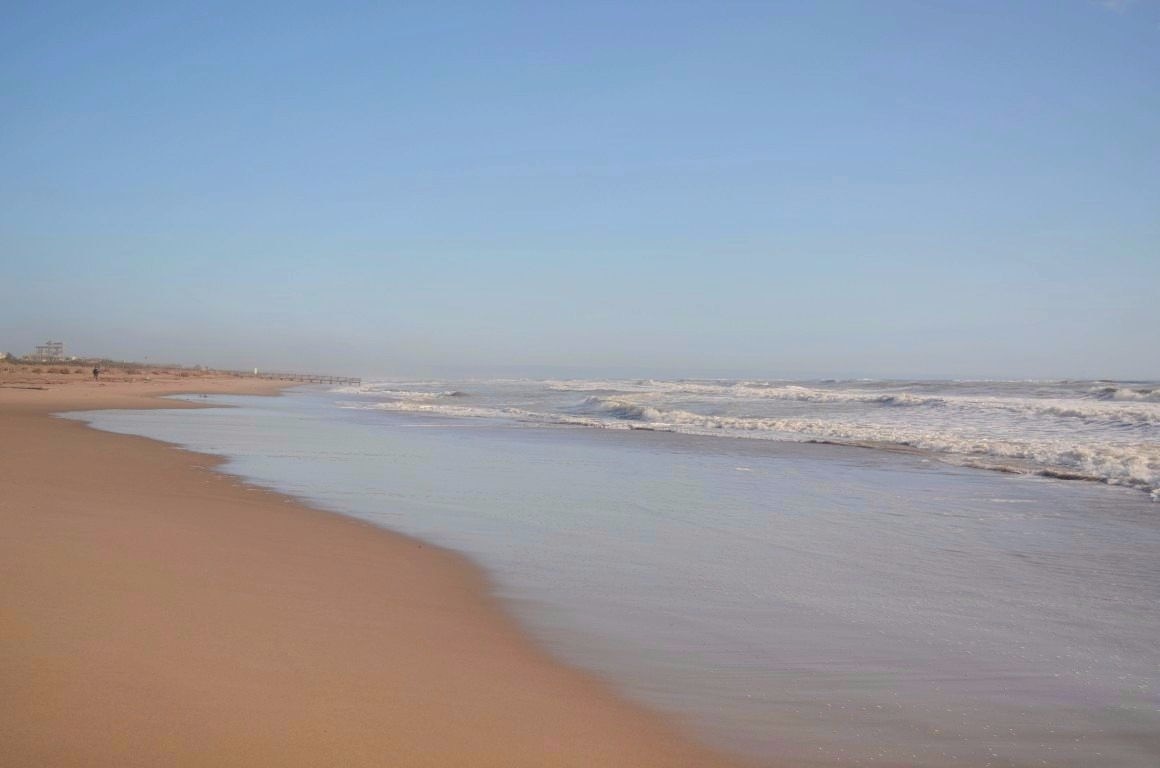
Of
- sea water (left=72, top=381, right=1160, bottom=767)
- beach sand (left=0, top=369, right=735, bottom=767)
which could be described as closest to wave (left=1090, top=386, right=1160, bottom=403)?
sea water (left=72, top=381, right=1160, bottom=767)

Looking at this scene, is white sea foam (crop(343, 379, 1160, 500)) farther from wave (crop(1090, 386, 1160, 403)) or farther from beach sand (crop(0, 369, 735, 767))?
beach sand (crop(0, 369, 735, 767))

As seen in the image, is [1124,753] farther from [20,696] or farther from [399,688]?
[20,696]

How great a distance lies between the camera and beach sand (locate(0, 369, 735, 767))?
2.65 metres

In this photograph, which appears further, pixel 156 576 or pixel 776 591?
pixel 776 591

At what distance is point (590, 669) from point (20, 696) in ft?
6.91

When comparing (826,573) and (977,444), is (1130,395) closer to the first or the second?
(977,444)

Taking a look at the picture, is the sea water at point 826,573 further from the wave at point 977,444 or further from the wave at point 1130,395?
the wave at point 1130,395

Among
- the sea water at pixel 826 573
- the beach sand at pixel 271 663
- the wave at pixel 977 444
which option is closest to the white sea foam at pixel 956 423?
the wave at pixel 977 444

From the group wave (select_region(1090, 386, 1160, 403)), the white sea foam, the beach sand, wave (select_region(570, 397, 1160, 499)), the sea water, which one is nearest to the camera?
the beach sand

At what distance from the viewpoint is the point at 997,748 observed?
293cm

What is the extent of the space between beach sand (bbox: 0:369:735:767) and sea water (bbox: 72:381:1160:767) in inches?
13.8

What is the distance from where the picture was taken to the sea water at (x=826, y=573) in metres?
3.20

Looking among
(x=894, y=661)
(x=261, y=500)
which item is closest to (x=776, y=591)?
(x=894, y=661)

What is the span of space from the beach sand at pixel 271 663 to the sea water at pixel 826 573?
1.15ft
